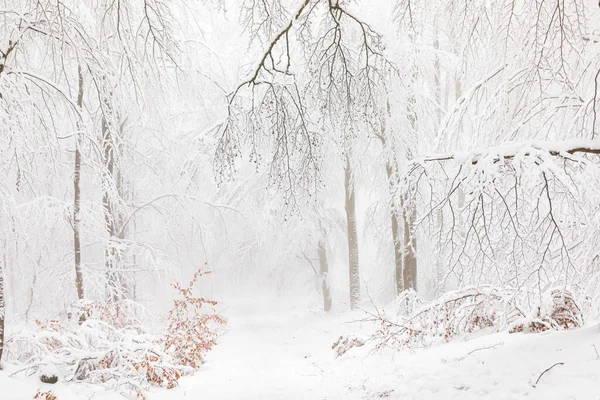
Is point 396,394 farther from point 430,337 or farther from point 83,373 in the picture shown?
point 83,373

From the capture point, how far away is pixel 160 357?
554 cm

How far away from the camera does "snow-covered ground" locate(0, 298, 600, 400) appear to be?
3.79 m

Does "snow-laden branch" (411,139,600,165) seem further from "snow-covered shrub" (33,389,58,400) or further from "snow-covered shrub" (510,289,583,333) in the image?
"snow-covered shrub" (33,389,58,400)

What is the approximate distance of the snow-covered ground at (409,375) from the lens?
12.4 feet

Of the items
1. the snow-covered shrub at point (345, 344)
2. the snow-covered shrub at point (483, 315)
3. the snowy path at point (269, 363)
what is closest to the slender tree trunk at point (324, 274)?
the snowy path at point (269, 363)

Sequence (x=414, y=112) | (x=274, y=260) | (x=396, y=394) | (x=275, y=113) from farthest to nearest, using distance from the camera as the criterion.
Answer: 1. (x=274, y=260)
2. (x=414, y=112)
3. (x=396, y=394)
4. (x=275, y=113)

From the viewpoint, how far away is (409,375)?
16.9 ft

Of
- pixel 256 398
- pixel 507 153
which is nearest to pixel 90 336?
pixel 256 398

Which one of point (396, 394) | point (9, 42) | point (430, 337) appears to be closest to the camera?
point (9, 42)

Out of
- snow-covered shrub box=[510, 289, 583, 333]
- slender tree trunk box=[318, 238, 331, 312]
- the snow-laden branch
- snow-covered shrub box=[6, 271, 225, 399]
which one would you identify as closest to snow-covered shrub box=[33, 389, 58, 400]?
snow-covered shrub box=[6, 271, 225, 399]

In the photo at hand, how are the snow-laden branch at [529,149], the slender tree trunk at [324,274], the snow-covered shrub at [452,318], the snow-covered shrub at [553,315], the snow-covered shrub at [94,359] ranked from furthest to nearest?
the slender tree trunk at [324,274]
the snow-covered shrub at [452,318]
the snow-covered shrub at [553,315]
the snow-covered shrub at [94,359]
the snow-laden branch at [529,149]

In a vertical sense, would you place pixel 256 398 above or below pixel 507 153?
below

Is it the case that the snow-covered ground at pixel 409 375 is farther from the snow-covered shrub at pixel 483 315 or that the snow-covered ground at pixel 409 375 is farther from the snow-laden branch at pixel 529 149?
the snow-laden branch at pixel 529 149

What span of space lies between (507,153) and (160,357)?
456 centimetres
